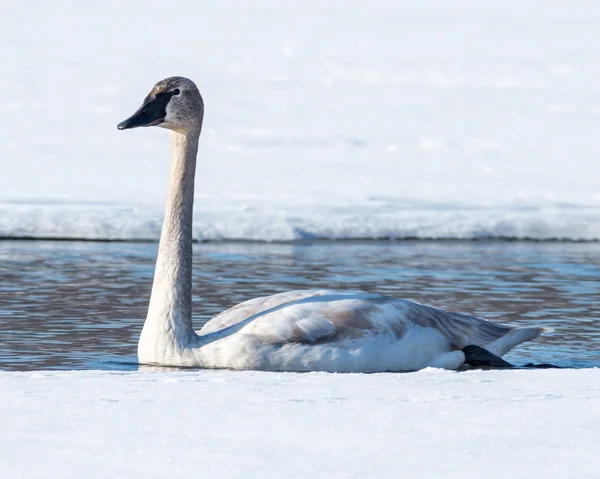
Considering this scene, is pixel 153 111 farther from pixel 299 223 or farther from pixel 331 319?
pixel 299 223

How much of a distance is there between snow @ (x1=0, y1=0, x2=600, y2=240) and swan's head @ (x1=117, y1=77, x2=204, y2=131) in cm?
692

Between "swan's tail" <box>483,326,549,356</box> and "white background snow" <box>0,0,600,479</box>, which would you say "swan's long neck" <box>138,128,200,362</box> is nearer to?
"white background snow" <box>0,0,600,479</box>

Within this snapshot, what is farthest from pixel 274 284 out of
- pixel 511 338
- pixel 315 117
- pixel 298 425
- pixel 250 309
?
pixel 315 117

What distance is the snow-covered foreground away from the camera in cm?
472

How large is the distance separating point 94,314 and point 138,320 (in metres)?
0.36

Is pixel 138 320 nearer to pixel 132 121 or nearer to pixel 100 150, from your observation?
pixel 132 121

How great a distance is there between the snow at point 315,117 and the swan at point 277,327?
6994 millimetres

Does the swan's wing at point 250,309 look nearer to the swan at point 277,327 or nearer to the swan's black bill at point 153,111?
the swan at point 277,327

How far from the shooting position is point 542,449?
5000 millimetres

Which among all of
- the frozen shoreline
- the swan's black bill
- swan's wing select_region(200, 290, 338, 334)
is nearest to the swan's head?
the swan's black bill

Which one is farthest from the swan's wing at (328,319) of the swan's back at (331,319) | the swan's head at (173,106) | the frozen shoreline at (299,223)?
the frozen shoreline at (299,223)

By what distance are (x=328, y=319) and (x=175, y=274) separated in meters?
0.96

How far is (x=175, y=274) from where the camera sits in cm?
820

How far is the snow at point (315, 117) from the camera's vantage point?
16.4 m
